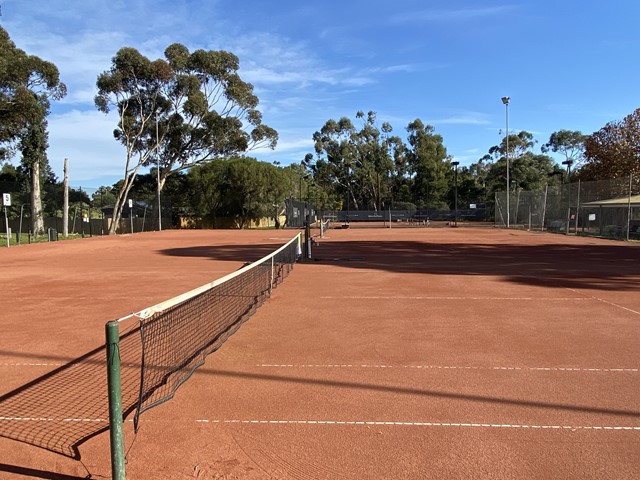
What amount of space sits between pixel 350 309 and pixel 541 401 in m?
4.79

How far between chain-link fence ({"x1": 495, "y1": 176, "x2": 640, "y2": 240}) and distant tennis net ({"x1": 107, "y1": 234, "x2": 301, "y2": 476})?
23.8 metres

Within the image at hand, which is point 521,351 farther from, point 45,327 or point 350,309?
point 45,327

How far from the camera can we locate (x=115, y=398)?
10.7ft

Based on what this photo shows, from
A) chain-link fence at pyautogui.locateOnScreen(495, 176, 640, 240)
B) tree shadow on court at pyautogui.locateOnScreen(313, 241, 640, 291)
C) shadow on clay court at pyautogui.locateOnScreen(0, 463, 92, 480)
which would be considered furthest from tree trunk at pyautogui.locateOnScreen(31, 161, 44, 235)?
shadow on clay court at pyautogui.locateOnScreen(0, 463, 92, 480)

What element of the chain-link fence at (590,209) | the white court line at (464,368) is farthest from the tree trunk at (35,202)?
the white court line at (464,368)

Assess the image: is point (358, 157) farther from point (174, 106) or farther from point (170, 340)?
point (170, 340)

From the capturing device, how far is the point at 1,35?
30.4 meters

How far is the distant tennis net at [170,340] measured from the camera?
14.4ft

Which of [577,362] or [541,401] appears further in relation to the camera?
[577,362]

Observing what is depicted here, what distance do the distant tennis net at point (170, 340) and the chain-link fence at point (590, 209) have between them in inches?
936

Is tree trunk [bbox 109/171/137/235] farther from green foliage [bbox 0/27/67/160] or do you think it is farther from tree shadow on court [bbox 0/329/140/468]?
tree shadow on court [bbox 0/329/140/468]

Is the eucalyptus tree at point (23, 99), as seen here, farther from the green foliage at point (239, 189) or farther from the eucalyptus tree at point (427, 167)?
the eucalyptus tree at point (427, 167)

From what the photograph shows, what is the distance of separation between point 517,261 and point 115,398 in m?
16.7

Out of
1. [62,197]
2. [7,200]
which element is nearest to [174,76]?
[62,197]
